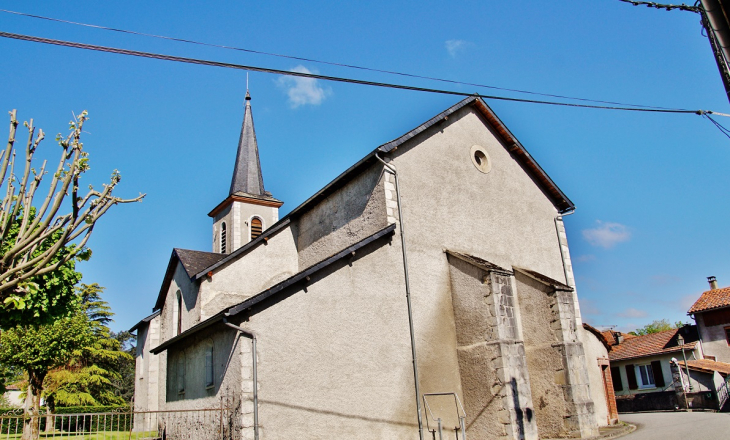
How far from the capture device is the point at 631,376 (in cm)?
3166

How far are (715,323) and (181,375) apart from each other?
30.2m

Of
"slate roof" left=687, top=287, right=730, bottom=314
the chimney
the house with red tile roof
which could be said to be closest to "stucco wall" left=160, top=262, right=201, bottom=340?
the house with red tile roof

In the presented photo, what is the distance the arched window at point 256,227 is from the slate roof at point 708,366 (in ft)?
75.0

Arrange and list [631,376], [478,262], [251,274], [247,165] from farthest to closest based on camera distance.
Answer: [631,376] < [247,165] < [251,274] < [478,262]

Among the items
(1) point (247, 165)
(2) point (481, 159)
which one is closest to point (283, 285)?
(2) point (481, 159)

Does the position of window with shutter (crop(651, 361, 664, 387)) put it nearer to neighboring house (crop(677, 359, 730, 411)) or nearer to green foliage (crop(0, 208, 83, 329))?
neighboring house (crop(677, 359, 730, 411))

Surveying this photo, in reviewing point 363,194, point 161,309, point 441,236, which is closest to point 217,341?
point 363,194

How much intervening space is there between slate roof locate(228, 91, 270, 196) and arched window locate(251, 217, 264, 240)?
1627 millimetres

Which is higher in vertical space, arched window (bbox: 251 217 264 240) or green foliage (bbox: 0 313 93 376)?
arched window (bbox: 251 217 264 240)

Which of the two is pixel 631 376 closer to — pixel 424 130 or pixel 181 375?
pixel 424 130

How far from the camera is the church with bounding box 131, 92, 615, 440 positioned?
1120 centimetres

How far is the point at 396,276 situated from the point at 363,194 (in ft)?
9.16

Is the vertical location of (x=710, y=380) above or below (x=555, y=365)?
below

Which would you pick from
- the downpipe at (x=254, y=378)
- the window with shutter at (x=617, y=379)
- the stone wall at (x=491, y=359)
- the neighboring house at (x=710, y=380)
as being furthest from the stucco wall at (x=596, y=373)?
the window with shutter at (x=617, y=379)
